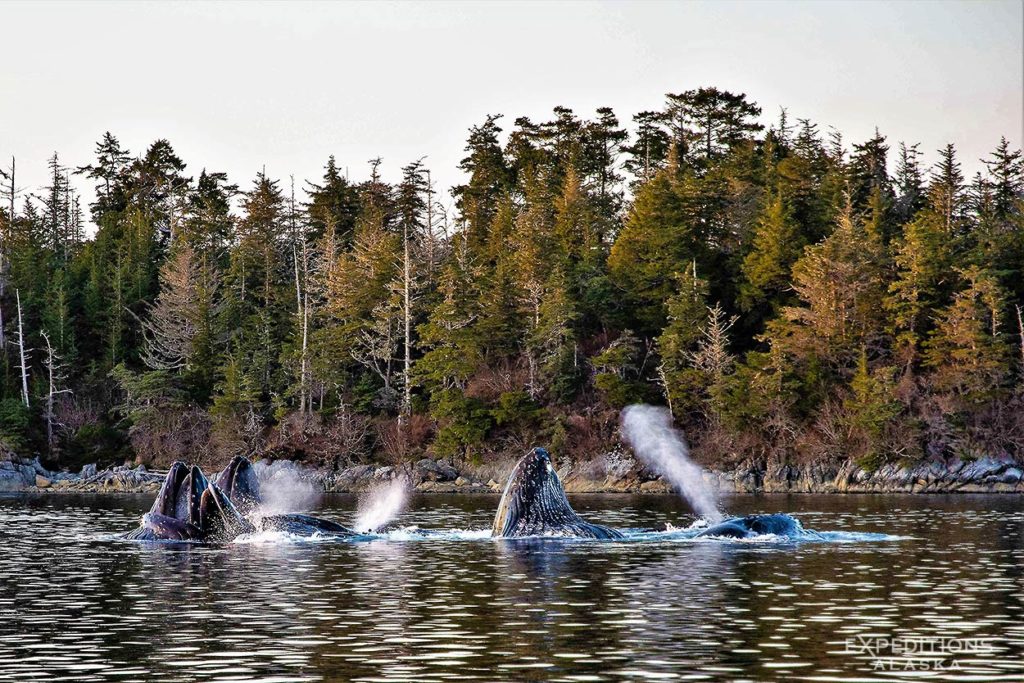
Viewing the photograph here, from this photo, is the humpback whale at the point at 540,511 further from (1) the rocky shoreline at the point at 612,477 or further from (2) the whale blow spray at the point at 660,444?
(2) the whale blow spray at the point at 660,444

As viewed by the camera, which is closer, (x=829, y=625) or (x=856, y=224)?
(x=829, y=625)

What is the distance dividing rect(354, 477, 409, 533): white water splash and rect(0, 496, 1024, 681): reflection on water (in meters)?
9.16

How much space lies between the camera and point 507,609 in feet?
75.7

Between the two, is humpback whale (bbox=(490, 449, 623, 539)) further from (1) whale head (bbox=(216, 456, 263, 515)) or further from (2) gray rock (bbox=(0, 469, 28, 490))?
(2) gray rock (bbox=(0, 469, 28, 490))

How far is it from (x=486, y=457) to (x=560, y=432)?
15.3 feet

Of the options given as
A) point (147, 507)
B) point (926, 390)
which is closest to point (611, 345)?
point (926, 390)

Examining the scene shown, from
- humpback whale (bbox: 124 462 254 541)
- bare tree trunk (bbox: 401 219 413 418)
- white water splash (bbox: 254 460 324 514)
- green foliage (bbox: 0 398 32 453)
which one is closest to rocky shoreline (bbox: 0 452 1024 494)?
white water splash (bbox: 254 460 324 514)

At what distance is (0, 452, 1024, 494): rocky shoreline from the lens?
242ft

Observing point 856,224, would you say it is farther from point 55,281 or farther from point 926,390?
point 55,281

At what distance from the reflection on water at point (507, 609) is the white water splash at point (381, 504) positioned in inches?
361

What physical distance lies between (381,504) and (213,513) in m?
33.4

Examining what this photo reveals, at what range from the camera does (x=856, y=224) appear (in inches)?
3649

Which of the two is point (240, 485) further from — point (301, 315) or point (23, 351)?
point (23, 351)

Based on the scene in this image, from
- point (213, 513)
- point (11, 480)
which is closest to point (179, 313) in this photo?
point (11, 480)
